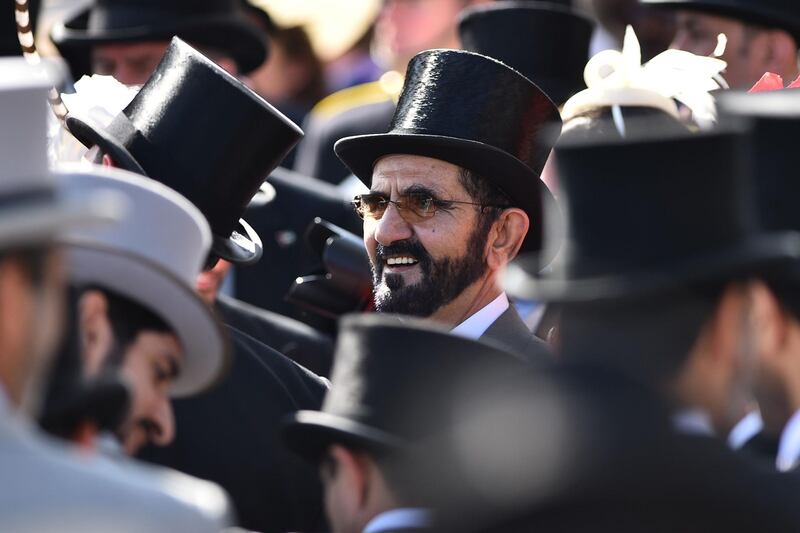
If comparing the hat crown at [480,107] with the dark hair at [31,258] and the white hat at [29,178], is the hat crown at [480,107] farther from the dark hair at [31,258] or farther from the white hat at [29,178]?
the dark hair at [31,258]

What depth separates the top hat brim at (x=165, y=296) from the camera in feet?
12.8

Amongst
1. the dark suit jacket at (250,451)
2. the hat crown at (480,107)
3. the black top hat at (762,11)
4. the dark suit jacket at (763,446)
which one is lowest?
the dark suit jacket at (250,451)

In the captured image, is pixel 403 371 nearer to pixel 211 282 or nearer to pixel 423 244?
pixel 423 244

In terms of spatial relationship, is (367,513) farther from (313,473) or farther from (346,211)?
(346,211)

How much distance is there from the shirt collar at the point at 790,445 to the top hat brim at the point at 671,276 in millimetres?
672

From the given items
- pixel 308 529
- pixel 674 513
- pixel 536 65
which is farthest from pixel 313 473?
pixel 536 65

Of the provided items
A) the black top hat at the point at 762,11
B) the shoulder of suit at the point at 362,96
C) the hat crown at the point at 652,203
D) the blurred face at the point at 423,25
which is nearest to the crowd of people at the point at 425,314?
the hat crown at the point at 652,203

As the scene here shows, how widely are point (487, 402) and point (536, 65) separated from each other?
4831 mm

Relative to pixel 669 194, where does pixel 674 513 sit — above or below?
below

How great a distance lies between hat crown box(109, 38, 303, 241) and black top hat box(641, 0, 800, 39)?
2.39m

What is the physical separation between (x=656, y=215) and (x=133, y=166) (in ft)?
7.44

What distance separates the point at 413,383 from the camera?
4.12m

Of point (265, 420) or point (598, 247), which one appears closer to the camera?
point (598, 247)

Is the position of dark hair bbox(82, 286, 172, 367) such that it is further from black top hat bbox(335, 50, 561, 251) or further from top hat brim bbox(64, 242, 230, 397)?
black top hat bbox(335, 50, 561, 251)
